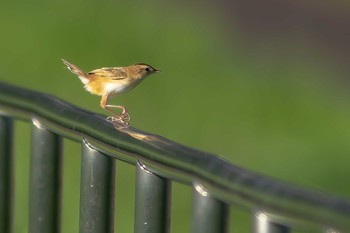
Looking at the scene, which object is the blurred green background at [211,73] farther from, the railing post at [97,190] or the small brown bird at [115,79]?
the railing post at [97,190]

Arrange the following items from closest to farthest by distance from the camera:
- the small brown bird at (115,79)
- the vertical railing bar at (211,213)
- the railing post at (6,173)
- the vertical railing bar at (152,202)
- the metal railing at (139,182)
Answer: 1. the metal railing at (139,182)
2. the vertical railing bar at (211,213)
3. the vertical railing bar at (152,202)
4. the railing post at (6,173)
5. the small brown bird at (115,79)

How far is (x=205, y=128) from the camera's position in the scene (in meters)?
8.95

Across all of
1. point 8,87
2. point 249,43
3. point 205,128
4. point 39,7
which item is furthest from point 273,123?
point 8,87

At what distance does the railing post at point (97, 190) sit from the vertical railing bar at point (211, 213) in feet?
1.62

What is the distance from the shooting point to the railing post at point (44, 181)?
11.5 feet

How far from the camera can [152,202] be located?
10.1 ft

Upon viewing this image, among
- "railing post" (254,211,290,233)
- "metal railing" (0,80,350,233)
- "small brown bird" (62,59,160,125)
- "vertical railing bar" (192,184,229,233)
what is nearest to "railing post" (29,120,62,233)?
"metal railing" (0,80,350,233)

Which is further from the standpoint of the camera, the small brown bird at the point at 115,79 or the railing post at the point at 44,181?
the small brown bird at the point at 115,79

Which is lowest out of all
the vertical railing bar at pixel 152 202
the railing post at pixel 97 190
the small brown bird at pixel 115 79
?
the vertical railing bar at pixel 152 202

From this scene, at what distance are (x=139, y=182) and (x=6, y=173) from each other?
73 cm

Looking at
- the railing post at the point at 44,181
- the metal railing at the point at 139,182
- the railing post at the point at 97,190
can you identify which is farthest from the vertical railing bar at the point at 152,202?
the railing post at the point at 44,181

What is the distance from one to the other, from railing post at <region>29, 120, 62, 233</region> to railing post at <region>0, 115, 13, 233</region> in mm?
169

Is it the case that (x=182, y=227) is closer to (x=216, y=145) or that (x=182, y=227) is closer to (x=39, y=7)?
(x=216, y=145)

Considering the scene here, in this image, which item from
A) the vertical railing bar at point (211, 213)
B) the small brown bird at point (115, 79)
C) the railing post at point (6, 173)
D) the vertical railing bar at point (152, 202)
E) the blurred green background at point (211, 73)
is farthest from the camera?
the blurred green background at point (211, 73)
